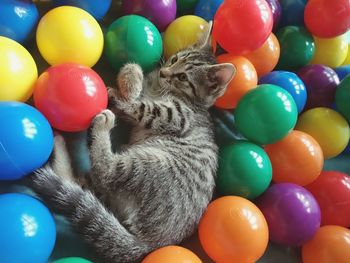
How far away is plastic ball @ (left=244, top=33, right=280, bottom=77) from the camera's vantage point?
1.84 meters

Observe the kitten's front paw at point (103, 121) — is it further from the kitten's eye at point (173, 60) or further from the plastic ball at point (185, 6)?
the plastic ball at point (185, 6)

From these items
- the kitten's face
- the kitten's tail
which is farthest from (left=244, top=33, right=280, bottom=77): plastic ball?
the kitten's tail

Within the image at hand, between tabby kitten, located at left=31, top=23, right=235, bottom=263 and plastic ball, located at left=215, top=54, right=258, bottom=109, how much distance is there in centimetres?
5

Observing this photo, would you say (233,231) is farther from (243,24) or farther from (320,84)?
(320,84)

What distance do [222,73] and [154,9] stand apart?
0.48 metres

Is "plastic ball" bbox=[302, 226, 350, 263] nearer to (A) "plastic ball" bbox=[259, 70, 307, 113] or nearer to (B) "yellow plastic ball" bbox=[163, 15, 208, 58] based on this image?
(A) "plastic ball" bbox=[259, 70, 307, 113]

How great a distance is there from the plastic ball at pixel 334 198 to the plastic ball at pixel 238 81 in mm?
522

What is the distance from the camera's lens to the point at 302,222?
1525 mm

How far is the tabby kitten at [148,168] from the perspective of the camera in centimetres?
133

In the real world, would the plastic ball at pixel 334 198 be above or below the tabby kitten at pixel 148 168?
below

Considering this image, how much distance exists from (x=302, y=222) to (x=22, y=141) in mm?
1069

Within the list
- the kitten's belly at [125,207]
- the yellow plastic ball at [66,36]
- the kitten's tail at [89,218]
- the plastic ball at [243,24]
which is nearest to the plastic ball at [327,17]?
the plastic ball at [243,24]

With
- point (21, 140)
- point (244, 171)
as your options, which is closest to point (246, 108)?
point (244, 171)

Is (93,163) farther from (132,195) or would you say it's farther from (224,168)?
(224,168)
